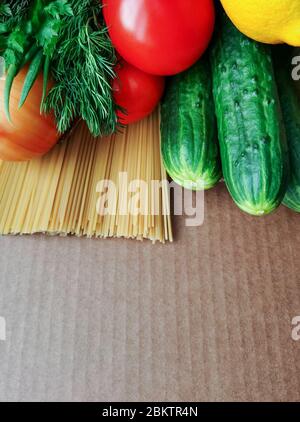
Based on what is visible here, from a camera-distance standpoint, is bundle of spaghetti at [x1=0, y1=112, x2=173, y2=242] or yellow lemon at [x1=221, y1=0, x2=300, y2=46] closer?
yellow lemon at [x1=221, y1=0, x2=300, y2=46]

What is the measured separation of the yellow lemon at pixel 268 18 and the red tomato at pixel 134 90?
13 cm

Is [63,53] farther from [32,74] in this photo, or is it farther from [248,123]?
[248,123]

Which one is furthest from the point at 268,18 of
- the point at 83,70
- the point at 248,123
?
the point at 83,70

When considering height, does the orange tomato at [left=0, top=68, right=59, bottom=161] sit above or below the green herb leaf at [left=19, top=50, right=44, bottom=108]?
below

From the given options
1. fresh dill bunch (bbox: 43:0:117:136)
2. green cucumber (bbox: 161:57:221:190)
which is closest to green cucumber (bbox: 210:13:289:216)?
green cucumber (bbox: 161:57:221:190)

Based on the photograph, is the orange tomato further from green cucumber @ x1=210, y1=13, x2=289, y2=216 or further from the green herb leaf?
green cucumber @ x1=210, y1=13, x2=289, y2=216

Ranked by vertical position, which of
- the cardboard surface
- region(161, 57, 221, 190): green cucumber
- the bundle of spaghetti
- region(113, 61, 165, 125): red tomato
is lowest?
the cardboard surface

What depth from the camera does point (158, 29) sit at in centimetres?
48

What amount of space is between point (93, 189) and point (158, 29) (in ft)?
0.70

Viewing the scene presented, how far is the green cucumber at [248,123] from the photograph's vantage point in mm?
458

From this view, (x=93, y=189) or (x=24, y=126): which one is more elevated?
(x=24, y=126)

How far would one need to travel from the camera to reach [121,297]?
19.9 inches

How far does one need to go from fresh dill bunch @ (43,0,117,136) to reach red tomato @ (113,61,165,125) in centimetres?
2

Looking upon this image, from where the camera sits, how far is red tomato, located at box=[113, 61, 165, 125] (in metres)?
0.54
